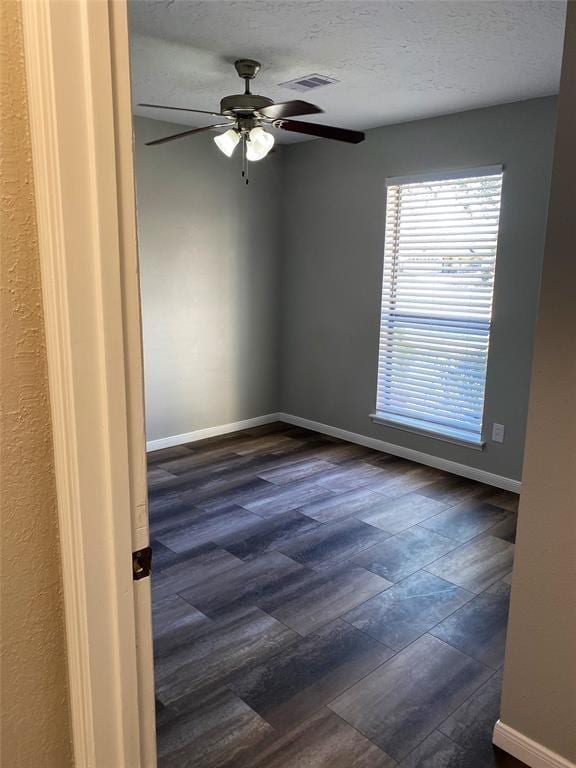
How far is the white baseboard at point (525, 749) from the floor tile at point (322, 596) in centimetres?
84

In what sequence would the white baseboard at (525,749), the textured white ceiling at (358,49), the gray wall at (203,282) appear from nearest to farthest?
the white baseboard at (525,749), the textured white ceiling at (358,49), the gray wall at (203,282)

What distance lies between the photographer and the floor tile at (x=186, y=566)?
2.79 meters

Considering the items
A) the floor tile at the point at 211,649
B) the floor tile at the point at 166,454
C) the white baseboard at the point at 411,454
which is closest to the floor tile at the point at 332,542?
the floor tile at the point at 211,649

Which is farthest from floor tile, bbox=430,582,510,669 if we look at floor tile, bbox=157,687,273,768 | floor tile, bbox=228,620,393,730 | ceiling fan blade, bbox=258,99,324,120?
ceiling fan blade, bbox=258,99,324,120

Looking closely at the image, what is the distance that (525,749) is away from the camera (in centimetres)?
177

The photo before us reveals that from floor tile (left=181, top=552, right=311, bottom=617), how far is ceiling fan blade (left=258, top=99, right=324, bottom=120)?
2179 millimetres

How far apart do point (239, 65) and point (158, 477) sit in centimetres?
266

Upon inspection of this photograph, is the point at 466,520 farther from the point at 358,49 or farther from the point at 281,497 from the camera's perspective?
the point at 358,49

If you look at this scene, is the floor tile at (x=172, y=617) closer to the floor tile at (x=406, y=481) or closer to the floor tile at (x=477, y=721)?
the floor tile at (x=477, y=721)

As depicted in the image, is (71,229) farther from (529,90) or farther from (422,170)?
(422,170)

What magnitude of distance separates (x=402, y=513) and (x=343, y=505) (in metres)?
0.37

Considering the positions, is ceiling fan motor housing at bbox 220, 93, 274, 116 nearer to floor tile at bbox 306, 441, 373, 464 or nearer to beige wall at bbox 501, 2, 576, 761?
beige wall at bbox 501, 2, 576, 761

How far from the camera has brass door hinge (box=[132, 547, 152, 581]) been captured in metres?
0.88

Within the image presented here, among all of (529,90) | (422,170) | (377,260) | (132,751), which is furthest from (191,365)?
(132,751)
